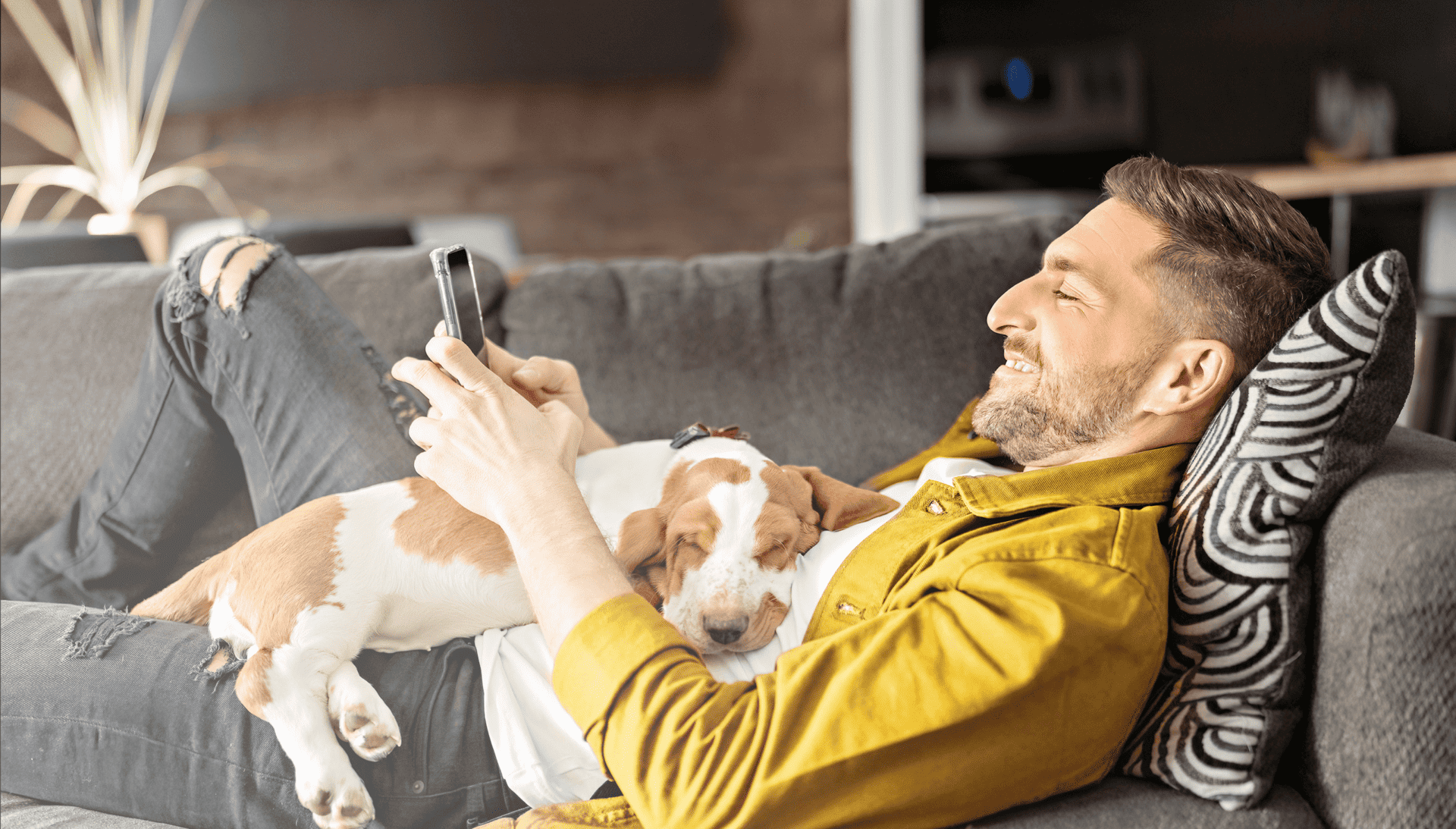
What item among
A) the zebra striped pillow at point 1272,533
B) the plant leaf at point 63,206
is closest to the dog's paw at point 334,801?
the zebra striped pillow at point 1272,533

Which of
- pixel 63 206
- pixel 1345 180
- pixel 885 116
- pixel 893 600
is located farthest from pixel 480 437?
pixel 63 206

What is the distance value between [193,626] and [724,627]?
46 cm

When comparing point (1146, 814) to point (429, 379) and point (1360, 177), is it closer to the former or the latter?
point (429, 379)

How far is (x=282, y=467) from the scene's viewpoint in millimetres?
898

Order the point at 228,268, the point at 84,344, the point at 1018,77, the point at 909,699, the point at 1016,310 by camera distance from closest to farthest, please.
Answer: the point at 909,699
the point at 1016,310
the point at 228,268
the point at 84,344
the point at 1018,77

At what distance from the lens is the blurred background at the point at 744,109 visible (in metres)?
2.90

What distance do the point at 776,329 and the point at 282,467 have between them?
1.99ft

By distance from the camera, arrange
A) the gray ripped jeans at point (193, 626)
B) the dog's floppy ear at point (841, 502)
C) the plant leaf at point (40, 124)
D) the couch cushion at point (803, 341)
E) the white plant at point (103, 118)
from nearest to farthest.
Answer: the gray ripped jeans at point (193, 626), the dog's floppy ear at point (841, 502), the couch cushion at point (803, 341), the white plant at point (103, 118), the plant leaf at point (40, 124)

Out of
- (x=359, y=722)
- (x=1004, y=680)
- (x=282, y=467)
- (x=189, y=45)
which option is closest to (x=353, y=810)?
(x=359, y=722)

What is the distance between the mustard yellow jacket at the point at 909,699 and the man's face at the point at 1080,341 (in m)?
0.14

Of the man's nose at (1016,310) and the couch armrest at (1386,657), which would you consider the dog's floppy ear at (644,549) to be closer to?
the man's nose at (1016,310)

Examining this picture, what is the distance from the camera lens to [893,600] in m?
0.71

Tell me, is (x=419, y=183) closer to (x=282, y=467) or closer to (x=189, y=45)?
(x=189, y=45)

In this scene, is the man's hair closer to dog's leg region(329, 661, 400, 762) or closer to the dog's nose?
the dog's nose
